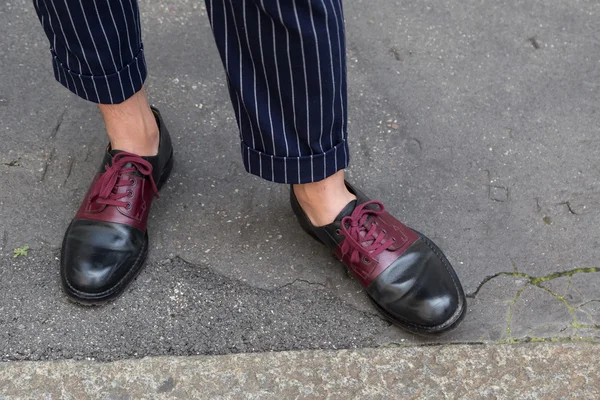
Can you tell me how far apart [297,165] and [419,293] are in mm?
380

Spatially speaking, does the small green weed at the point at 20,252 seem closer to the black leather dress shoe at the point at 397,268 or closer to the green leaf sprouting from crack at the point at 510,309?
the black leather dress shoe at the point at 397,268

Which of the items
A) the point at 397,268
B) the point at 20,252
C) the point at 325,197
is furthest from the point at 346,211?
the point at 20,252

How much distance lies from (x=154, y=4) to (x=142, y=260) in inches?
39.3

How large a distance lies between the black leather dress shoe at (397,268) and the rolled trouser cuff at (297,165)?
15 centimetres

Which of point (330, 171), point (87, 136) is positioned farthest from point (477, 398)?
point (87, 136)

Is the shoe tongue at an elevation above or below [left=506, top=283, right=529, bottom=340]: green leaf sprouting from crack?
above

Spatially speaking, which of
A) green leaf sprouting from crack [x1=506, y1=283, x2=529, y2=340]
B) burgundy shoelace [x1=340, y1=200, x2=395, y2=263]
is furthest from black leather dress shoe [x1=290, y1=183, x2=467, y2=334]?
green leaf sprouting from crack [x1=506, y1=283, x2=529, y2=340]

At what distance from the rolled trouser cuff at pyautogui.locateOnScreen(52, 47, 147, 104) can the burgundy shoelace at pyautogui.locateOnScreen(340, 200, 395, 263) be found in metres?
0.55

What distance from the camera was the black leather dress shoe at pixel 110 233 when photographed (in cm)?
145

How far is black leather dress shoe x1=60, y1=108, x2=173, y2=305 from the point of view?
1.45m

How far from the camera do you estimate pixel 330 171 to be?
135cm

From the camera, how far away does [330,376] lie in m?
1.37

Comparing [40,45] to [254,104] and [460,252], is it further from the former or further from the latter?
[460,252]

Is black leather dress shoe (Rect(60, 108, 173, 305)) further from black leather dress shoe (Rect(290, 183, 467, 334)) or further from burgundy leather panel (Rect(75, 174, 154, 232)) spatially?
black leather dress shoe (Rect(290, 183, 467, 334))
